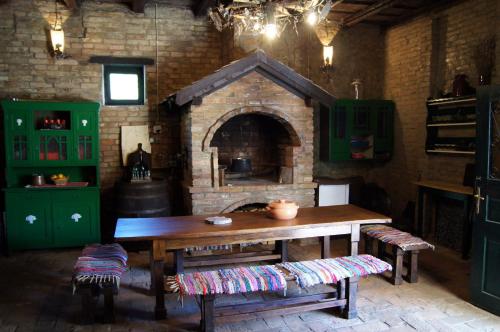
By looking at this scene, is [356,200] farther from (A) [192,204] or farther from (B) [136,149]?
(B) [136,149]

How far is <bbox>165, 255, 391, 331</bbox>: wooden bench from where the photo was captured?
3467 mm

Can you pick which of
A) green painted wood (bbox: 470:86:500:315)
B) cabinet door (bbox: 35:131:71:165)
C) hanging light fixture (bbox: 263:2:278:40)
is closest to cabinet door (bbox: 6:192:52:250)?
cabinet door (bbox: 35:131:71:165)

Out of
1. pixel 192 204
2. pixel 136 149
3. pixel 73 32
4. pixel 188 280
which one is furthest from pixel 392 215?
pixel 73 32

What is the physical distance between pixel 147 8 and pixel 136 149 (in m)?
2.40

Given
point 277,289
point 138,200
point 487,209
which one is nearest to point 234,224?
point 277,289

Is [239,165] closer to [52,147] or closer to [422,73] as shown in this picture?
[52,147]

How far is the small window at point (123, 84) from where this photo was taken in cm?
692

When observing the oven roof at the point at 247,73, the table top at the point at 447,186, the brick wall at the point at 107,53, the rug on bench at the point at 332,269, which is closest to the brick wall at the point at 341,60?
the brick wall at the point at 107,53

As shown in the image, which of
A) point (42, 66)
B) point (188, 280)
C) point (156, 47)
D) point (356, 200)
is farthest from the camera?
point (356, 200)

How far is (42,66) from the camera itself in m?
6.61

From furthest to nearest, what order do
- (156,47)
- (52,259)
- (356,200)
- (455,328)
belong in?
(356,200)
(156,47)
(52,259)
(455,328)

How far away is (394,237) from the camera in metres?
4.97

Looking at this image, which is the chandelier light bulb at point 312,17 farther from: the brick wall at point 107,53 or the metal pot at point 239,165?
the brick wall at point 107,53

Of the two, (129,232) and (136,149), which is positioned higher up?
(136,149)
